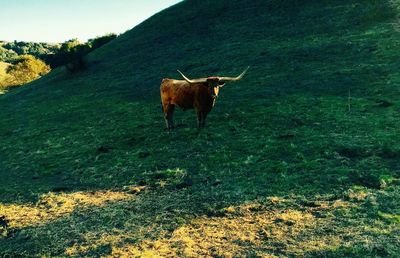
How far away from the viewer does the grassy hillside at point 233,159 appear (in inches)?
361

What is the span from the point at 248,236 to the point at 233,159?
5609 mm

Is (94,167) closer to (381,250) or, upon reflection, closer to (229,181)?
(229,181)

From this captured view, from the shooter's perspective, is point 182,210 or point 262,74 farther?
point 262,74

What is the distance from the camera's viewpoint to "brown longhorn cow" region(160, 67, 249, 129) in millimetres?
17006

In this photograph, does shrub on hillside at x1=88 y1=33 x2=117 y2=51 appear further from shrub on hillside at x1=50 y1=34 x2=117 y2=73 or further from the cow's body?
the cow's body

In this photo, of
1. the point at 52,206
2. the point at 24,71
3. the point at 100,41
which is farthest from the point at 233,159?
the point at 24,71

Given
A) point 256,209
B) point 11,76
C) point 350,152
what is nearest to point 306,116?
point 350,152

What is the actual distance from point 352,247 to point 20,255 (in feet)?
24.0

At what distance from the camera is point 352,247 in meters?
8.07

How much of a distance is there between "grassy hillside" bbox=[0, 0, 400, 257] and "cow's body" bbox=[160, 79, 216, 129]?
3.06ft

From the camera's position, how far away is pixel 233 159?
14.5 meters

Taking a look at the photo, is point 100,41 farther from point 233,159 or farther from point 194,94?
point 233,159

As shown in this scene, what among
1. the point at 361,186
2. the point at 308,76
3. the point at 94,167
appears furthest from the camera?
the point at 308,76

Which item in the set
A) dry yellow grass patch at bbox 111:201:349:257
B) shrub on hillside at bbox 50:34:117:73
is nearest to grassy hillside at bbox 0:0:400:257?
dry yellow grass patch at bbox 111:201:349:257
